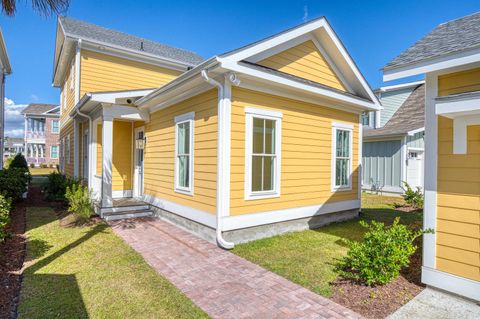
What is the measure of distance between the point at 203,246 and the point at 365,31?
1561 cm

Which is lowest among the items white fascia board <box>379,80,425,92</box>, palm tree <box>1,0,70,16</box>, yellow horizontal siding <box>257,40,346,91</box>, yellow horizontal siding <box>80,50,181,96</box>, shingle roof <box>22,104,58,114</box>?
palm tree <box>1,0,70,16</box>

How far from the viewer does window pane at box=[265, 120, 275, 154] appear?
6.39 metres

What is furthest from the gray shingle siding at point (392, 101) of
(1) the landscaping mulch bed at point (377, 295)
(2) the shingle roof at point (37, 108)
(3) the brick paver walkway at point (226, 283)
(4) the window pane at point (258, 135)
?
(2) the shingle roof at point (37, 108)

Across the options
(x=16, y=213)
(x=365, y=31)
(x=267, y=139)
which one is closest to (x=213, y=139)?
(x=267, y=139)

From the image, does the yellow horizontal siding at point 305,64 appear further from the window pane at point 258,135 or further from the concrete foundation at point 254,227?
the concrete foundation at point 254,227

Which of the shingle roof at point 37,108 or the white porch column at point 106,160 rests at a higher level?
the shingle roof at point 37,108

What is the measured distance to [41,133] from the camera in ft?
120

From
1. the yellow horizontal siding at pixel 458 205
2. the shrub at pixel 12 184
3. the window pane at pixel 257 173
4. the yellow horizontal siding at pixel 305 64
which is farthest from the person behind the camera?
the shrub at pixel 12 184

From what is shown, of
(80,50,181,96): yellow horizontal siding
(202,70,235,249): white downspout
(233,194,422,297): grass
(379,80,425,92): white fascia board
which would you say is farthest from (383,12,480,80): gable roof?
(379,80,425,92): white fascia board

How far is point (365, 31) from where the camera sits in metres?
15.8

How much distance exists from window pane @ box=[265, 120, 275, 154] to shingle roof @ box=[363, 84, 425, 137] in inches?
398

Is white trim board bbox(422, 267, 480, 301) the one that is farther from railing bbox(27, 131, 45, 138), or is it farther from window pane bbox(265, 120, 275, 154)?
railing bbox(27, 131, 45, 138)

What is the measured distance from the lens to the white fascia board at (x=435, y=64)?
11.0 ft

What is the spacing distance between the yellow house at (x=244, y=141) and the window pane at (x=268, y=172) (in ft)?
0.08
